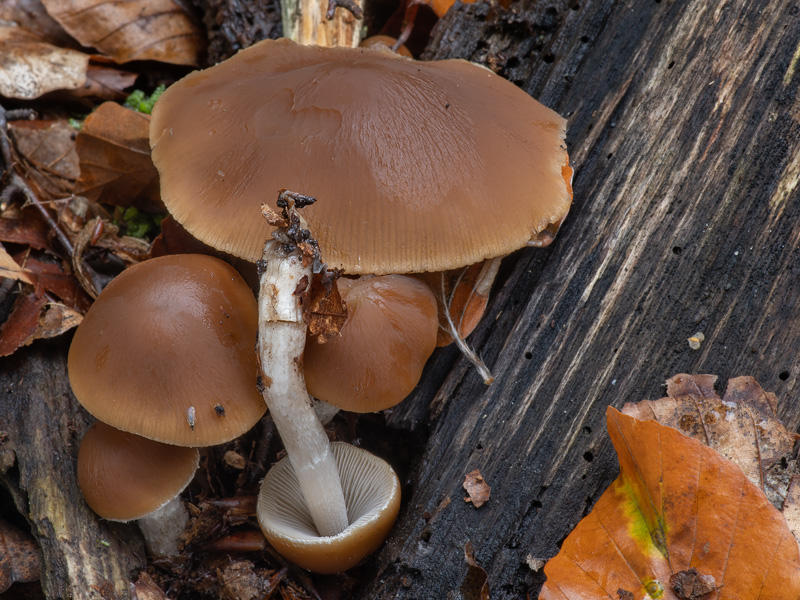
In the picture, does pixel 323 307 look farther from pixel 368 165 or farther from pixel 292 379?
pixel 368 165

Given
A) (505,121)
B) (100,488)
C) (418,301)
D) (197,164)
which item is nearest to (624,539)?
(418,301)

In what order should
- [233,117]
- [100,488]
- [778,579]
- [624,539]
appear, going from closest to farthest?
[778,579], [624,539], [100,488], [233,117]

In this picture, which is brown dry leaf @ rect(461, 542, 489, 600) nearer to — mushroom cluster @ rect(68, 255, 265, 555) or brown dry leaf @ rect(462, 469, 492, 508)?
brown dry leaf @ rect(462, 469, 492, 508)

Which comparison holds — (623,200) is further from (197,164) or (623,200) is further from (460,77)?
(197,164)

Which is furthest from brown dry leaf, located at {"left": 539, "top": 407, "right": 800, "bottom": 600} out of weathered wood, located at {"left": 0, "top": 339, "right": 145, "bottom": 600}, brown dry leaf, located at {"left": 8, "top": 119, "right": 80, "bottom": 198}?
brown dry leaf, located at {"left": 8, "top": 119, "right": 80, "bottom": 198}

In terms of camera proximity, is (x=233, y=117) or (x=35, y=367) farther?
(x=35, y=367)

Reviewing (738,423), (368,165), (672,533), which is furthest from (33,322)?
(738,423)
